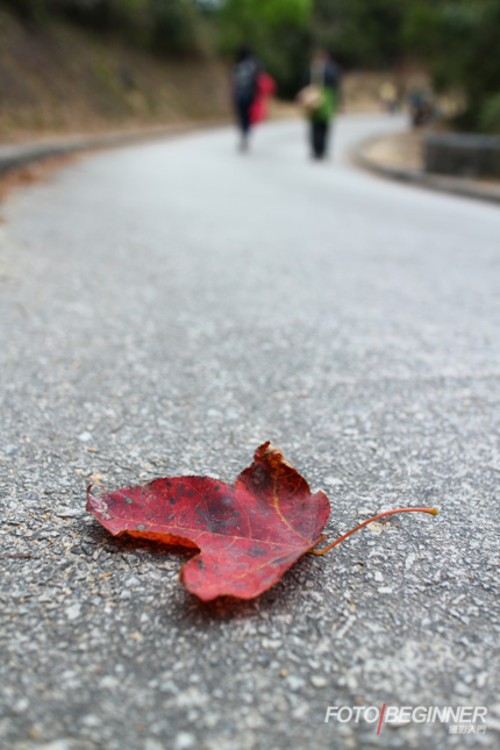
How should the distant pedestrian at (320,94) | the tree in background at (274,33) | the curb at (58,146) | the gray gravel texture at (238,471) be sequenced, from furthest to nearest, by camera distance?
the tree in background at (274,33) < the distant pedestrian at (320,94) < the curb at (58,146) < the gray gravel texture at (238,471)

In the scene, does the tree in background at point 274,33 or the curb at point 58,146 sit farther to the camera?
the tree in background at point 274,33

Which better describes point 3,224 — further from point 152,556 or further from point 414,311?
point 152,556

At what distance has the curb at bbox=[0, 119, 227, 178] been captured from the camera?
24.9ft

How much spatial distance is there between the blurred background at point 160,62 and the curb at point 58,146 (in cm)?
111

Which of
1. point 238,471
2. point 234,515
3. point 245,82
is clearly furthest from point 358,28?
point 234,515

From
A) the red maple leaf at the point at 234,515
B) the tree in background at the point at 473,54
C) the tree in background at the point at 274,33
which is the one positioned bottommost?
the red maple leaf at the point at 234,515

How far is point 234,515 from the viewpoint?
1.21 meters

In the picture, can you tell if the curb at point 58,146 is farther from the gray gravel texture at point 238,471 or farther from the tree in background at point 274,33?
the tree in background at point 274,33

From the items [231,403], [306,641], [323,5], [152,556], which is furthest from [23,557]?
[323,5]

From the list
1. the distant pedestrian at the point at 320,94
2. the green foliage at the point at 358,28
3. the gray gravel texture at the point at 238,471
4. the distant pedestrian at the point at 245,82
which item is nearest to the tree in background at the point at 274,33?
the green foliage at the point at 358,28

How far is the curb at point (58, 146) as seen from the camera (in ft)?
24.9

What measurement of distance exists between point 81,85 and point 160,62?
8391 millimetres

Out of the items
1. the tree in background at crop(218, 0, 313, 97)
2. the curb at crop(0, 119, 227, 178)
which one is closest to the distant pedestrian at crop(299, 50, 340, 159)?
the curb at crop(0, 119, 227, 178)

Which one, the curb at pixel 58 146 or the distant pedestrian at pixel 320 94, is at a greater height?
the distant pedestrian at pixel 320 94
